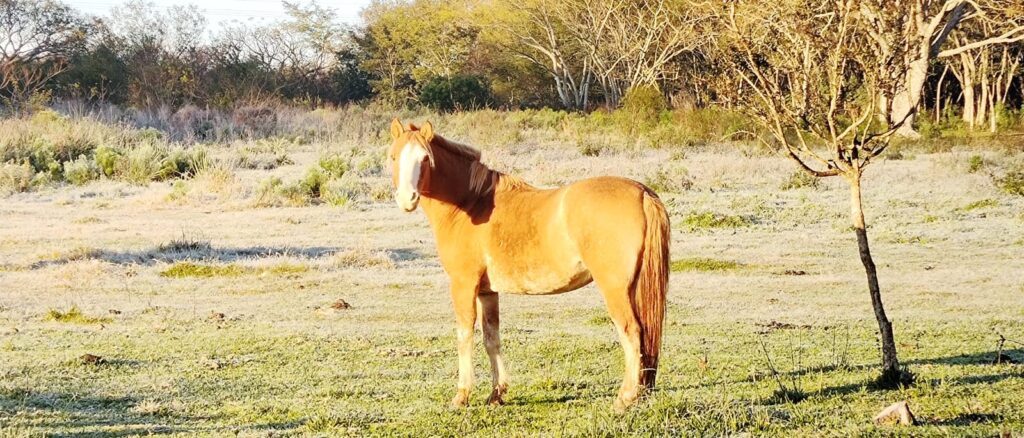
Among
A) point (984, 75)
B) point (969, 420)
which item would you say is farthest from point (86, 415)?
point (984, 75)

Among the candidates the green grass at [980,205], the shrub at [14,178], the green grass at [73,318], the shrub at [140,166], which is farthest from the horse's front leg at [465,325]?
the shrub at [140,166]

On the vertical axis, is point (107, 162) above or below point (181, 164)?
above

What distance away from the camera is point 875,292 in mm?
7527

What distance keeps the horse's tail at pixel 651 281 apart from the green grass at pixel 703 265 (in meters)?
9.49

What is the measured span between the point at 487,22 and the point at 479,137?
2934 cm

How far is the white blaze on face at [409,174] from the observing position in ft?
22.5

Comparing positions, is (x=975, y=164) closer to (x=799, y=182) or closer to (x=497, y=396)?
(x=799, y=182)

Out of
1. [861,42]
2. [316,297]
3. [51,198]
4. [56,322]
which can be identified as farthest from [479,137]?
[861,42]

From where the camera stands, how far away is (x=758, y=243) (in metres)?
18.2

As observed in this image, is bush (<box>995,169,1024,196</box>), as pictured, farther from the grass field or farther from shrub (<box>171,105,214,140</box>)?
shrub (<box>171,105,214,140</box>)

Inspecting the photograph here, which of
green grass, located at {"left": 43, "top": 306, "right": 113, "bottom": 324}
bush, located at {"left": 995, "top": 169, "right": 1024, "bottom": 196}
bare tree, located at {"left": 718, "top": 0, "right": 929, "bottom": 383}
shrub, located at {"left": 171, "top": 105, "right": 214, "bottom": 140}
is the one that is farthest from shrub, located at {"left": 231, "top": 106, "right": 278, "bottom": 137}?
bare tree, located at {"left": 718, "top": 0, "right": 929, "bottom": 383}

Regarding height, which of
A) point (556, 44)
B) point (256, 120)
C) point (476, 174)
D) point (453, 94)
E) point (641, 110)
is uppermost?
point (556, 44)

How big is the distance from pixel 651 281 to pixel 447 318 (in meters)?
6.52

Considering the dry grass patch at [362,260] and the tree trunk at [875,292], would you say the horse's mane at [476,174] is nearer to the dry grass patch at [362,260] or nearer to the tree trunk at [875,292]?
the tree trunk at [875,292]
